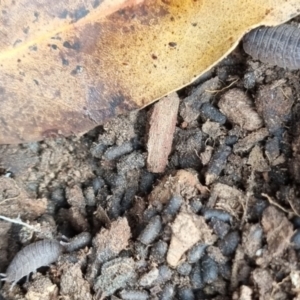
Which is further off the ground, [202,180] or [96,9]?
[96,9]

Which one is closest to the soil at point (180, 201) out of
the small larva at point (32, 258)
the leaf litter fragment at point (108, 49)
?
the small larva at point (32, 258)

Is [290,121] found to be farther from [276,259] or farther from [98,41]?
[98,41]

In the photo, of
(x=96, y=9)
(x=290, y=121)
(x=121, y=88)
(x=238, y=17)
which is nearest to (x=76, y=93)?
(x=121, y=88)

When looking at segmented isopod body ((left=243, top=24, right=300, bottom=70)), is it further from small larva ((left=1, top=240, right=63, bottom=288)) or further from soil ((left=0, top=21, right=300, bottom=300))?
small larva ((left=1, top=240, right=63, bottom=288))

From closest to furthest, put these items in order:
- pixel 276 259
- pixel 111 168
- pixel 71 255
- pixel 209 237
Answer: pixel 276 259
pixel 209 237
pixel 71 255
pixel 111 168

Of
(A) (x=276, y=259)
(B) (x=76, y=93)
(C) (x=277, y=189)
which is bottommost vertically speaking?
(A) (x=276, y=259)

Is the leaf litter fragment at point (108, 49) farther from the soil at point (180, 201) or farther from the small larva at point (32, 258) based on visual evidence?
the small larva at point (32, 258)
